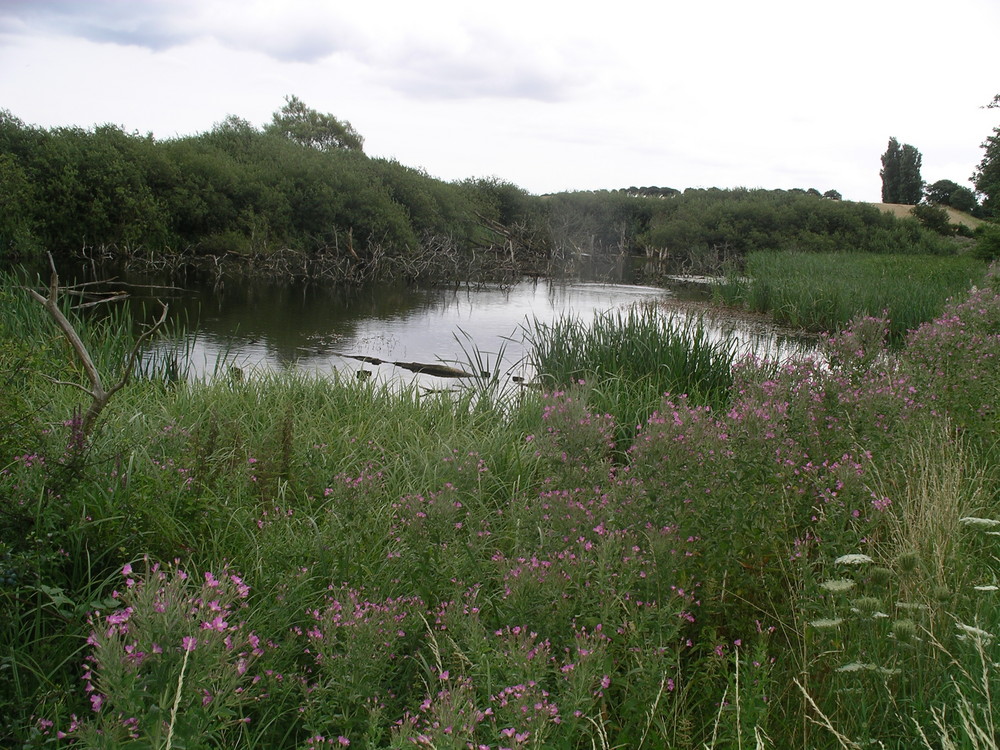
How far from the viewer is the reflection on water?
1026cm

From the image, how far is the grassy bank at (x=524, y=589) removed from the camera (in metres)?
1.98

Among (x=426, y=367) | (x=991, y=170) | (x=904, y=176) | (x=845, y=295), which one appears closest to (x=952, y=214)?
(x=904, y=176)

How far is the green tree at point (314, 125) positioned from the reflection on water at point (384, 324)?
1576 inches

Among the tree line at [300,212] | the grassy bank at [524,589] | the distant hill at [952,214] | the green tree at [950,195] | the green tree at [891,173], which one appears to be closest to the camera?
the grassy bank at [524,589]

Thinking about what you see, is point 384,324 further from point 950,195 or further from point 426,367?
point 950,195

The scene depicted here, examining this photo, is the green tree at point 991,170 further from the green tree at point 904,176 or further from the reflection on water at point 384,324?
the green tree at point 904,176

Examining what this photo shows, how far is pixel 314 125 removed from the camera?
197 feet

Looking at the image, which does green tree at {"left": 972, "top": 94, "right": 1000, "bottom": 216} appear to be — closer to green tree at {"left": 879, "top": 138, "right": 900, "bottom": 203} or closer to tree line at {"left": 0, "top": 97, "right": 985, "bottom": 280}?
tree line at {"left": 0, "top": 97, "right": 985, "bottom": 280}

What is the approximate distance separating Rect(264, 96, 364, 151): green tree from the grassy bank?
57.0 m

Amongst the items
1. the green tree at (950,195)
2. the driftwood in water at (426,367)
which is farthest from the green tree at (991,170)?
the green tree at (950,195)

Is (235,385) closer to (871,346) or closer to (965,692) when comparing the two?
(871,346)

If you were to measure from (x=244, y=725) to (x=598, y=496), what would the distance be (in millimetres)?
1571

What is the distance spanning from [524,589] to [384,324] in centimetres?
1265

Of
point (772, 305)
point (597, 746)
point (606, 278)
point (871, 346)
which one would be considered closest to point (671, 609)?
point (597, 746)
